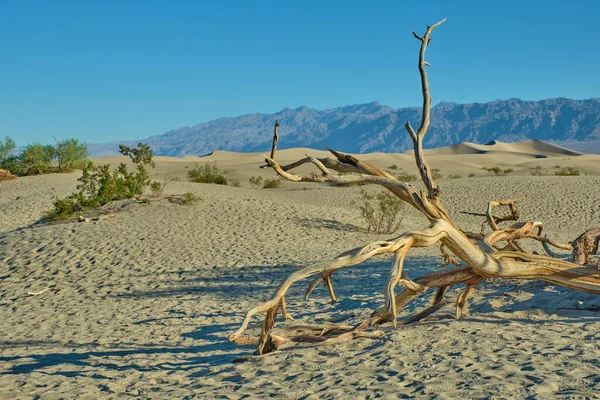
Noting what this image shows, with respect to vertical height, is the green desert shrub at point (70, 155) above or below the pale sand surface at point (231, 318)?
above

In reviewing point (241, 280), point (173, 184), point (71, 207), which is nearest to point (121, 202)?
point (71, 207)

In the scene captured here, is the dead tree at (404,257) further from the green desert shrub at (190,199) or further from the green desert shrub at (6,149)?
the green desert shrub at (6,149)

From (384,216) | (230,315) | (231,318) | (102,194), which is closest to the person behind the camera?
(231,318)

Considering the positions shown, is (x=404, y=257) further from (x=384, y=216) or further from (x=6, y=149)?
(x=6, y=149)

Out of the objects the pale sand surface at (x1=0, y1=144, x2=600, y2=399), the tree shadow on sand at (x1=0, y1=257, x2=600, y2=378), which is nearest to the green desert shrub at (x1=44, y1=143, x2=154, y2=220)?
the pale sand surface at (x1=0, y1=144, x2=600, y2=399)

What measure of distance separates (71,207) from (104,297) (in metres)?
8.43

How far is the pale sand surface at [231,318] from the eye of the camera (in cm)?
569

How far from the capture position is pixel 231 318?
377 inches

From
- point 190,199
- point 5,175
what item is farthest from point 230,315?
point 5,175

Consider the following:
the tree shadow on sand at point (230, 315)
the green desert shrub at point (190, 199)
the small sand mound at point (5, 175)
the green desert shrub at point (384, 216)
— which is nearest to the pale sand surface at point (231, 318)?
the tree shadow on sand at point (230, 315)

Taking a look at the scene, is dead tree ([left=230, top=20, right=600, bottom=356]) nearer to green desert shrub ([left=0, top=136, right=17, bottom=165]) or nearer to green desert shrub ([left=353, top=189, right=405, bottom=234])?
green desert shrub ([left=353, top=189, right=405, bottom=234])

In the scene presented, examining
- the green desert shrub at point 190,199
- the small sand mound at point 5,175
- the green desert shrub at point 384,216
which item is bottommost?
the green desert shrub at point 384,216

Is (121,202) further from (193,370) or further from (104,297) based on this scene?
(193,370)

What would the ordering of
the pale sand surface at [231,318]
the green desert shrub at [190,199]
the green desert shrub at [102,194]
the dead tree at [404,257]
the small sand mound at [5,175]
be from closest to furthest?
the pale sand surface at [231,318]
the dead tree at [404,257]
the green desert shrub at [102,194]
the green desert shrub at [190,199]
the small sand mound at [5,175]
